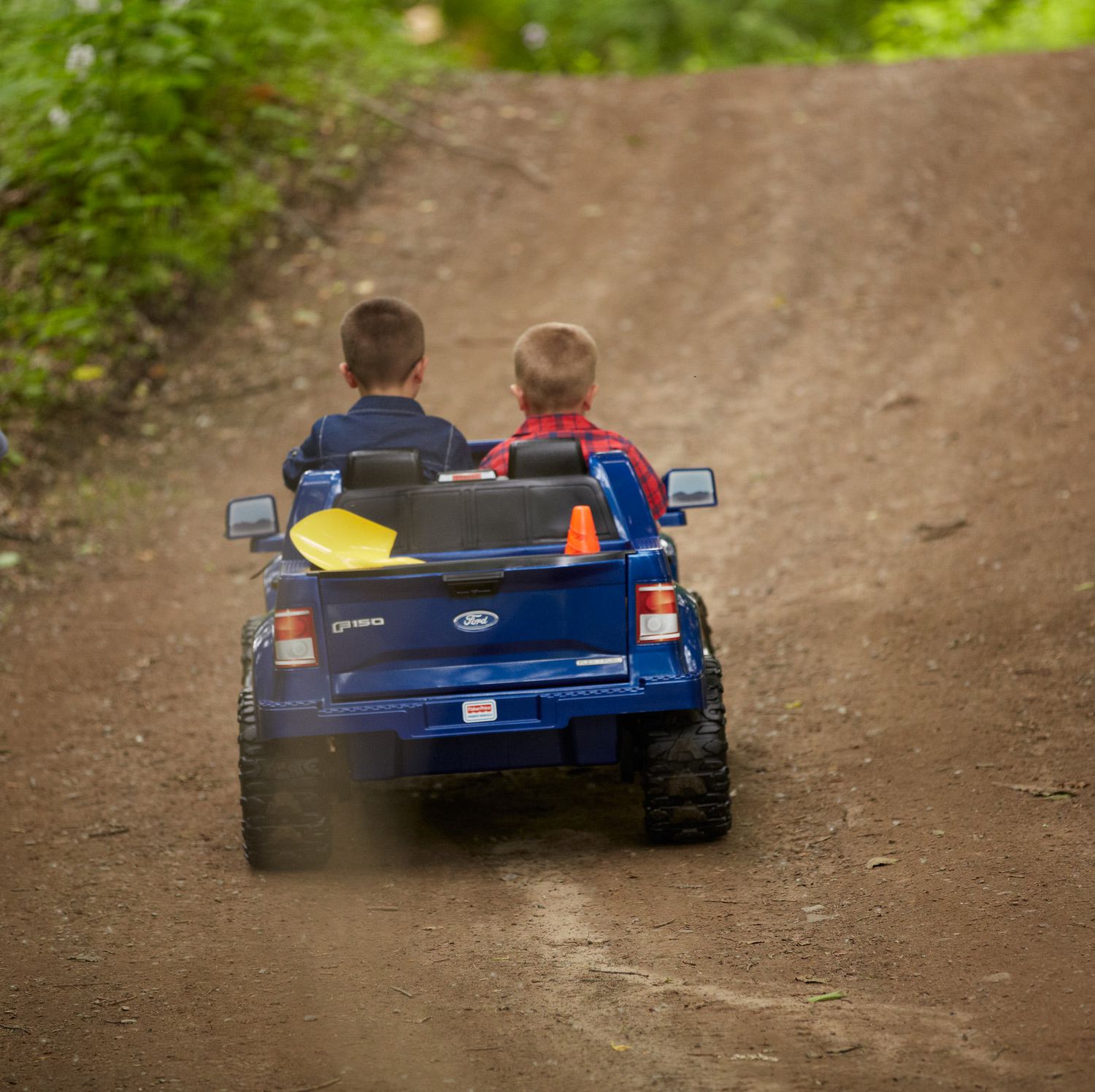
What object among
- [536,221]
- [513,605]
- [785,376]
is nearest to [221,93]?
[536,221]

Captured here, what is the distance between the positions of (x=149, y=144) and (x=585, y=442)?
823 cm

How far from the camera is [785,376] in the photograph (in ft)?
39.1

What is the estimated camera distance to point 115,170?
490 inches

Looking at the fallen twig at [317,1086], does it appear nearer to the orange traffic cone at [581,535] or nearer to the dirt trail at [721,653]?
the dirt trail at [721,653]

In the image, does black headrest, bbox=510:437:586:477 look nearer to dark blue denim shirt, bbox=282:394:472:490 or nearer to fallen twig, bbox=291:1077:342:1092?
dark blue denim shirt, bbox=282:394:472:490

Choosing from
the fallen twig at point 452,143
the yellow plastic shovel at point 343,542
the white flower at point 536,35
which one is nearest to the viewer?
the yellow plastic shovel at point 343,542

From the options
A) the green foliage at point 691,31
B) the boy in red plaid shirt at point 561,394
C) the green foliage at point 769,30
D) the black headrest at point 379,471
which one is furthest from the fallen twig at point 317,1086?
the green foliage at point 691,31


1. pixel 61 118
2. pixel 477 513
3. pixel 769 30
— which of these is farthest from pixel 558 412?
pixel 769 30

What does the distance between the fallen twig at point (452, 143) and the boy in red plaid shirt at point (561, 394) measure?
10.7 metres

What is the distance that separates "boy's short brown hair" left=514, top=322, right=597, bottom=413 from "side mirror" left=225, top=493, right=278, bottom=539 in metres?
1.16

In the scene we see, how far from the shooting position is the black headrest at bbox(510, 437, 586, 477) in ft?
16.4

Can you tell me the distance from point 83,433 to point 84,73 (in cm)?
339

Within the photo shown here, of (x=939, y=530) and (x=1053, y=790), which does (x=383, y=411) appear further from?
(x=939, y=530)

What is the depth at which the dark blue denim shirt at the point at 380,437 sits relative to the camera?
531 centimetres
